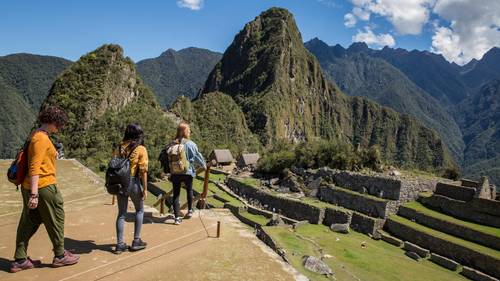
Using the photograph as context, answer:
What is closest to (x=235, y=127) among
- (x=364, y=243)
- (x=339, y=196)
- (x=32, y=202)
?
(x=339, y=196)

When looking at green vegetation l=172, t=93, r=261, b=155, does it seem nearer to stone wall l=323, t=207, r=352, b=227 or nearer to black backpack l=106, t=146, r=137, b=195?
stone wall l=323, t=207, r=352, b=227

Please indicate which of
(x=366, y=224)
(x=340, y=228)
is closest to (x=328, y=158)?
(x=366, y=224)

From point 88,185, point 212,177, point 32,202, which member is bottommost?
point 212,177

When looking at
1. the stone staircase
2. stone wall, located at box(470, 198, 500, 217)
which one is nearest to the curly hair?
the stone staircase

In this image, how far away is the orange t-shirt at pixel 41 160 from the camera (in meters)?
5.30

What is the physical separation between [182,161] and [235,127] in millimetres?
98342

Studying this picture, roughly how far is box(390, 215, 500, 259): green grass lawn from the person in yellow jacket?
19.7 metres

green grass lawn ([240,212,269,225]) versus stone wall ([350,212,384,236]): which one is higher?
stone wall ([350,212,384,236])

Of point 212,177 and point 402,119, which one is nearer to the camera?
point 212,177

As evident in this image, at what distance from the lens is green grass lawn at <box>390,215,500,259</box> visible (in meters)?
20.8

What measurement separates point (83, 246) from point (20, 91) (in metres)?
171

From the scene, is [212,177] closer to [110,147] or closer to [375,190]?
[110,147]

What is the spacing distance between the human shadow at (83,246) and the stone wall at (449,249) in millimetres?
19749

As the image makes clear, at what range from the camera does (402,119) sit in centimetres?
19862
